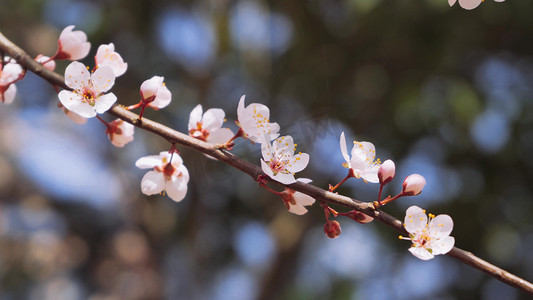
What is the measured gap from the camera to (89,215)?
97.7 inches

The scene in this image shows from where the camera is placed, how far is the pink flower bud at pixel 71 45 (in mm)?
507

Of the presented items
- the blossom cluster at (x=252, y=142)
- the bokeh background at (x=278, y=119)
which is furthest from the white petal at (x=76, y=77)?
the bokeh background at (x=278, y=119)

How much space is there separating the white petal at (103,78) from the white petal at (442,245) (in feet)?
1.11

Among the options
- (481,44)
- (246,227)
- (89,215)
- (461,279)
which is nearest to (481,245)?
(461,279)

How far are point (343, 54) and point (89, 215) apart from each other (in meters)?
1.65

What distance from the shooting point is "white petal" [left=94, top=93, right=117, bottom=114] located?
1.29 ft

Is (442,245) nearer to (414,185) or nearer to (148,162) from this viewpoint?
(414,185)

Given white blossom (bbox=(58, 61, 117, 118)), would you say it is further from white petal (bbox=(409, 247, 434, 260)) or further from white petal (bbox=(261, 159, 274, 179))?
white petal (bbox=(409, 247, 434, 260))

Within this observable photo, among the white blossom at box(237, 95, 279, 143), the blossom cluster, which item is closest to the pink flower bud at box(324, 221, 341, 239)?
the blossom cluster

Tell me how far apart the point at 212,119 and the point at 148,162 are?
8 cm

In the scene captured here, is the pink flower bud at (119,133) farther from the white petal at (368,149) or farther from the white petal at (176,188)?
the white petal at (368,149)

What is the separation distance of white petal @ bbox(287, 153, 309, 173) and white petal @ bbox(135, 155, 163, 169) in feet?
0.48

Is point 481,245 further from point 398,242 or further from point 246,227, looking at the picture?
point 246,227

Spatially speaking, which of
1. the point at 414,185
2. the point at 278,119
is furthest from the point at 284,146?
the point at 278,119
